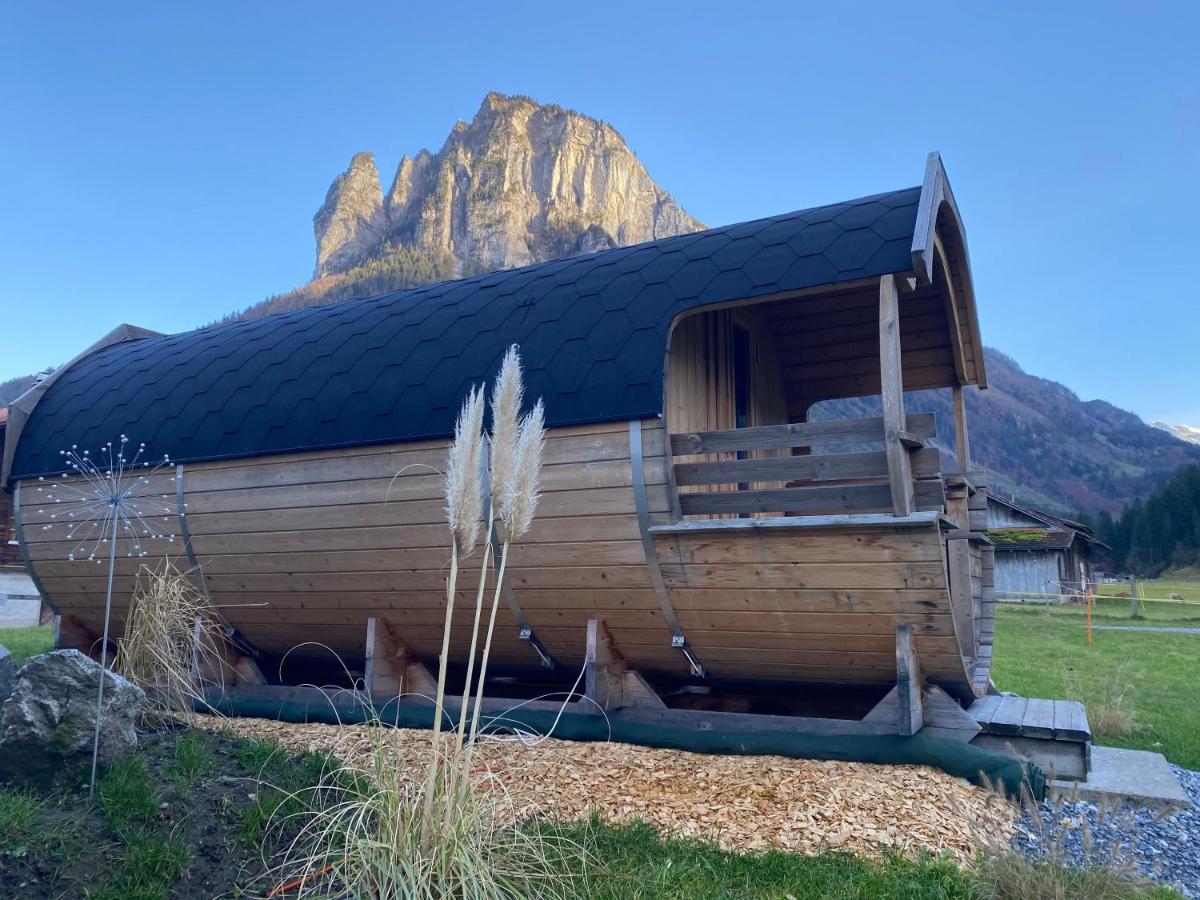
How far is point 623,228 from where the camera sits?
116 m

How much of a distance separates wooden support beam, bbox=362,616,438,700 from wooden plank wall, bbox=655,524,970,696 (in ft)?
8.58

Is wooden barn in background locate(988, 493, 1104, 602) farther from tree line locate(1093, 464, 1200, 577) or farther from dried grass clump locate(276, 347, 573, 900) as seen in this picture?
dried grass clump locate(276, 347, 573, 900)

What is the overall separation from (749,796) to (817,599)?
Result: 1.38 meters

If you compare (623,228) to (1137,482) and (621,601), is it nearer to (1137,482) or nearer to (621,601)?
(1137,482)

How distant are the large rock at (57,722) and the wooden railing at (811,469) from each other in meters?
3.57

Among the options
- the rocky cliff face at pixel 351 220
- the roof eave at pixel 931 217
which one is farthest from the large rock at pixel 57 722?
the rocky cliff face at pixel 351 220

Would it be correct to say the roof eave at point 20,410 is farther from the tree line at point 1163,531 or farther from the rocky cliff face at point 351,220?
the rocky cliff face at point 351,220

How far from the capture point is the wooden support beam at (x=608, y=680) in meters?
6.40

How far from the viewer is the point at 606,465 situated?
6051 mm

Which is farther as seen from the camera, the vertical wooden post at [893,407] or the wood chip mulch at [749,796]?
the vertical wooden post at [893,407]

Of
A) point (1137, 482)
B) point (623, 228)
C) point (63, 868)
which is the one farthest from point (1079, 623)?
point (1137, 482)

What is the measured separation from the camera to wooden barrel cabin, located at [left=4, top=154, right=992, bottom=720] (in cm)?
577

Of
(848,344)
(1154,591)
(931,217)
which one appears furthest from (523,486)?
(1154,591)

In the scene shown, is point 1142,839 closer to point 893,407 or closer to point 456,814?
point 893,407
